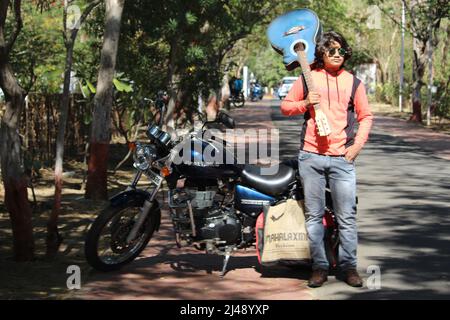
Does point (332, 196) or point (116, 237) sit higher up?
point (332, 196)

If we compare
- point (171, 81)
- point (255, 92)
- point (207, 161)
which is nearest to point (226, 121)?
point (207, 161)

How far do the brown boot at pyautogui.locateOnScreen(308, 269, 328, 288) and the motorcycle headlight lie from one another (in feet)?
5.66

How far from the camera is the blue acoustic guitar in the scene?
6.45m

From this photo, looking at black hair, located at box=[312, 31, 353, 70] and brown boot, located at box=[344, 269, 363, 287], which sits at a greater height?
black hair, located at box=[312, 31, 353, 70]

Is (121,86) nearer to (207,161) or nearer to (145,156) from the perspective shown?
(145,156)

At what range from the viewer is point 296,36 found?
21.4ft

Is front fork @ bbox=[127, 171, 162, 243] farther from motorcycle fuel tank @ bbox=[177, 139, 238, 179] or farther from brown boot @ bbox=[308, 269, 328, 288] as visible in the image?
brown boot @ bbox=[308, 269, 328, 288]

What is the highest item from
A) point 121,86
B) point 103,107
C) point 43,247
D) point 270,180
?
point 121,86

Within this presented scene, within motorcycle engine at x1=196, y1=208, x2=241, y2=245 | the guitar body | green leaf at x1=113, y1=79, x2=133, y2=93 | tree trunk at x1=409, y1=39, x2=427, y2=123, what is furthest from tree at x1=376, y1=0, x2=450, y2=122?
motorcycle engine at x1=196, y1=208, x2=241, y2=245

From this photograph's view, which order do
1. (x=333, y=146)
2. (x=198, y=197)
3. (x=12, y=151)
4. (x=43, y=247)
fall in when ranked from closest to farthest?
(x=333, y=146) → (x=198, y=197) → (x=12, y=151) → (x=43, y=247)

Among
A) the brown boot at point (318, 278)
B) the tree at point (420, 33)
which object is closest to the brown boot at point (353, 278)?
the brown boot at point (318, 278)

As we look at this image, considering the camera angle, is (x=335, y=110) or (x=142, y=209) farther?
(x=142, y=209)

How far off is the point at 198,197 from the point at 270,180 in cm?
65
